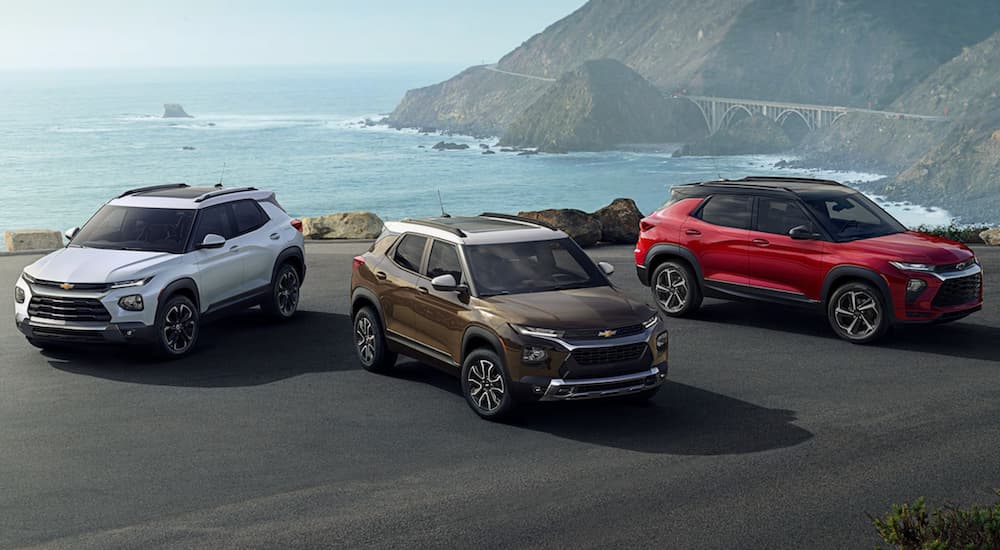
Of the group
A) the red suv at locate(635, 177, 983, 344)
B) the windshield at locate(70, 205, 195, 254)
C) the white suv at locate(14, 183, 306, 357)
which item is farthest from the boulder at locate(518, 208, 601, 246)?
the windshield at locate(70, 205, 195, 254)

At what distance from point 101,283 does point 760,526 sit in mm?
8056

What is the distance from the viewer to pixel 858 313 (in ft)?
42.3

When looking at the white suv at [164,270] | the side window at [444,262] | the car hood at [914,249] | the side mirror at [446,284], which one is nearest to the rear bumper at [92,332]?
the white suv at [164,270]

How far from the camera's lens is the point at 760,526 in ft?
23.5

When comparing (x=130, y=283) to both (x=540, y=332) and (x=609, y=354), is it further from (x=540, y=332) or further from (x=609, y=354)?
(x=609, y=354)

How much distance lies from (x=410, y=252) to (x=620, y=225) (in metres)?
13.9

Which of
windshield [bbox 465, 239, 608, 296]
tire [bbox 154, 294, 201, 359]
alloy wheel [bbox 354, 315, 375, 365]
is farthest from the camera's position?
tire [bbox 154, 294, 201, 359]

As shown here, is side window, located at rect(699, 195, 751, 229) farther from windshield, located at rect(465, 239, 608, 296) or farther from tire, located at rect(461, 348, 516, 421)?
tire, located at rect(461, 348, 516, 421)

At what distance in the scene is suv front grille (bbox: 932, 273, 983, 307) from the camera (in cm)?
1248

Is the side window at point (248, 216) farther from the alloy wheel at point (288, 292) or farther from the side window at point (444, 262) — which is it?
the side window at point (444, 262)

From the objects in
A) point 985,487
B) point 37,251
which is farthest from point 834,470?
point 37,251

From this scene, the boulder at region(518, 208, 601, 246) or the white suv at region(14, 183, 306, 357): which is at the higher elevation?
the white suv at region(14, 183, 306, 357)

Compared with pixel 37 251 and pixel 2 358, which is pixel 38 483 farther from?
pixel 37 251

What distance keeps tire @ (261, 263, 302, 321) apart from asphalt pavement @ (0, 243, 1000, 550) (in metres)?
1.13
